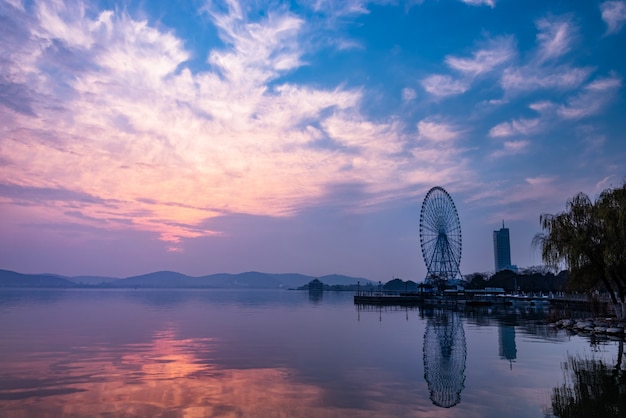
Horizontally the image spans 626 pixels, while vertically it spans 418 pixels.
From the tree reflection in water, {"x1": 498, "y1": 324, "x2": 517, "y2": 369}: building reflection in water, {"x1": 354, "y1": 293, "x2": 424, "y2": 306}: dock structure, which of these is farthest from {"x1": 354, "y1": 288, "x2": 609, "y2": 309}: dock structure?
the tree reflection in water

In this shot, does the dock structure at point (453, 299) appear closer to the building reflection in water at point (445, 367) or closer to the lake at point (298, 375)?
the building reflection in water at point (445, 367)

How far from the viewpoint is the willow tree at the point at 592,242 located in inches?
1406

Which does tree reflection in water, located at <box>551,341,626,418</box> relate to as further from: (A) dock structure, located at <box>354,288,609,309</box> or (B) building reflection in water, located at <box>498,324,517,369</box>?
(A) dock structure, located at <box>354,288,609,309</box>

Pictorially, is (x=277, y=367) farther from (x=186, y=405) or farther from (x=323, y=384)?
(x=186, y=405)

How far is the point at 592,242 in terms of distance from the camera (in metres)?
39.2

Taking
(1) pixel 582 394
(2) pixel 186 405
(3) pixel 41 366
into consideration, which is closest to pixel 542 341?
(1) pixel 582 394

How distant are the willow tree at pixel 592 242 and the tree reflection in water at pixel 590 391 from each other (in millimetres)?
12968

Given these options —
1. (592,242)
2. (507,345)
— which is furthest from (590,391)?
(592,242)

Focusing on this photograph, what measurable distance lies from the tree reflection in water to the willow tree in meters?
13.0

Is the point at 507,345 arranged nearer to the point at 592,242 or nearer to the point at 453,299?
the point at 592,242

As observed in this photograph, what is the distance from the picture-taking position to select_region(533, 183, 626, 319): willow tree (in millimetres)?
35719

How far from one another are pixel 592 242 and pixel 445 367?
21937 millimetres

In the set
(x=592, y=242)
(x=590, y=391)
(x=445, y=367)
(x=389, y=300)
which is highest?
(x=592, y=242)

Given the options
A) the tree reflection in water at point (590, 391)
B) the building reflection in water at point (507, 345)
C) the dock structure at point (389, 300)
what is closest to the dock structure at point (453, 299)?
the dock structure at point (389, 300)
